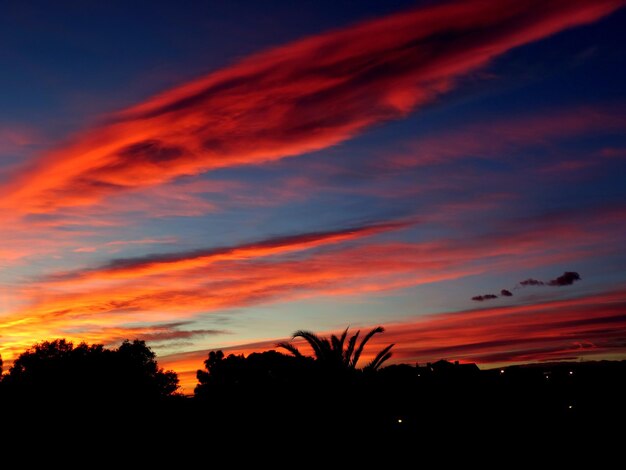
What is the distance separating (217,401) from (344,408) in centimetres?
658

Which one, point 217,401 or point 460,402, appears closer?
point 217,401

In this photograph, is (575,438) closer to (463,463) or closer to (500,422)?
(500,422)

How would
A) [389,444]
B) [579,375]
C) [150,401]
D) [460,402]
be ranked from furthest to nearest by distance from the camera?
[579,375] → [460,402] → [389,444] → [150,401]

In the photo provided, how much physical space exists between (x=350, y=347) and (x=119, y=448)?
13007mm

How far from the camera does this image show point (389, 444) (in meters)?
33.5

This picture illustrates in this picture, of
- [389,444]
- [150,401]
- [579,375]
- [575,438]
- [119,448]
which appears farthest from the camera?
[579,375]

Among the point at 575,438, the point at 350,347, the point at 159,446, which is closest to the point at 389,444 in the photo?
the point at 350,347

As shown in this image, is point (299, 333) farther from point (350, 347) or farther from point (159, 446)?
point (159, 446)

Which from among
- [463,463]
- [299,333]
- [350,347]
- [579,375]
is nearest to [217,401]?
[299,333]

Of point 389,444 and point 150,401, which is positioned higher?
point 150,401

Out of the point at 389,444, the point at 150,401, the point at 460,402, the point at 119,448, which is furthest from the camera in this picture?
the point at 460,402

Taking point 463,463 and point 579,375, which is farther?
point 579,375

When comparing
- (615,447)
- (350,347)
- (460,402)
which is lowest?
(615,447)

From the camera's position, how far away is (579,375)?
41.8m
